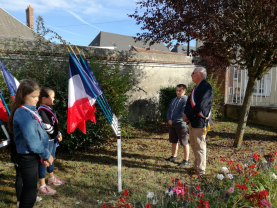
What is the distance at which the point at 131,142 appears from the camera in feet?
20.7

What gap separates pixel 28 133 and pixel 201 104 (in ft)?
8.55

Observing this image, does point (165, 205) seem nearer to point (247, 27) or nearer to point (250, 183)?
point (250, 183)

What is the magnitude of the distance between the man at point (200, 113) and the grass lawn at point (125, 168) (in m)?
0.43

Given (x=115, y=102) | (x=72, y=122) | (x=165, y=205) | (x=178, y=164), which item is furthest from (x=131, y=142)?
(x=165, y=205)

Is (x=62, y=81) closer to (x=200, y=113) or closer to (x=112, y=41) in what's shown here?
(x=200, y=113)

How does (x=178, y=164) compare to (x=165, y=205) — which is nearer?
(x=165, y=205)

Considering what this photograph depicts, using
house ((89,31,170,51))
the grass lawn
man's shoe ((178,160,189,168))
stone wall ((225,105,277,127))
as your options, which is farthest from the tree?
house ((89,31,170,51))

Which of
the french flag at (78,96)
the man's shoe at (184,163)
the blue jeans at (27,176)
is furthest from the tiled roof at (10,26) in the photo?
the blue jeans at (27,176)

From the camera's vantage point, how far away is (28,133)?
2352mm

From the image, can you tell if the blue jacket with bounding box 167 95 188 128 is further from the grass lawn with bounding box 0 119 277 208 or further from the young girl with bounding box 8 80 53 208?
→ the young girl with bounding box 8 80 53 208

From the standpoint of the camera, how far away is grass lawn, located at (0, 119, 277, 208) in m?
3.37

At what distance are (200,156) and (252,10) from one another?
3.25m

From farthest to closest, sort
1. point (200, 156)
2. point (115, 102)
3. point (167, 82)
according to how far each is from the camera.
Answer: point (167, 82)
point (115, 102)
point (200, 156)

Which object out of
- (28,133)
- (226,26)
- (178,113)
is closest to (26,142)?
(28,133)
